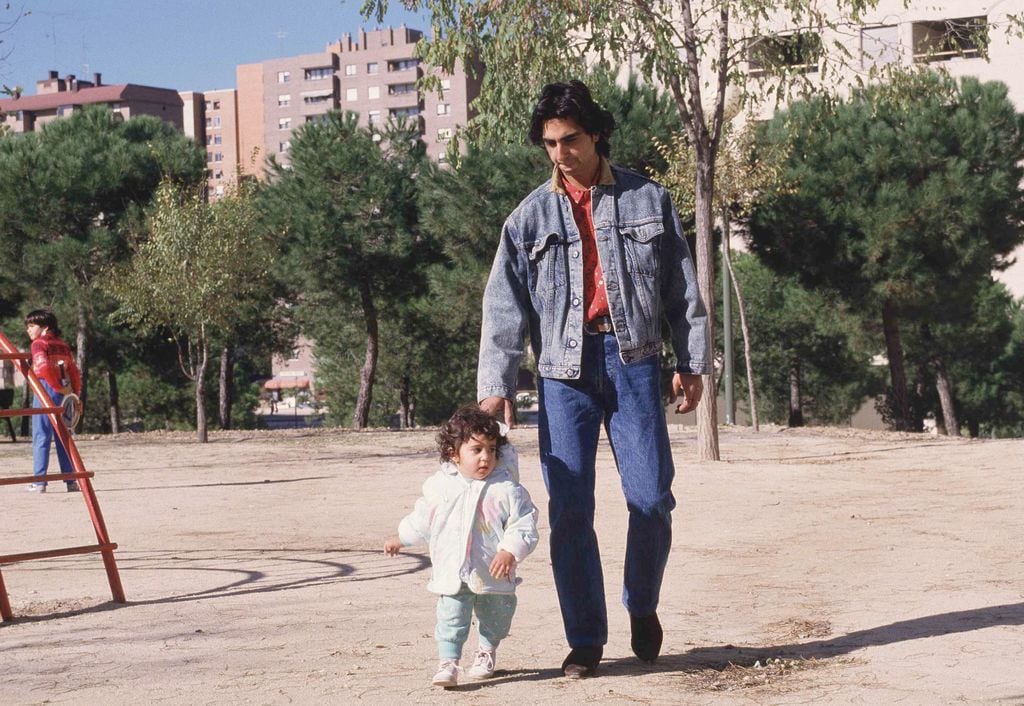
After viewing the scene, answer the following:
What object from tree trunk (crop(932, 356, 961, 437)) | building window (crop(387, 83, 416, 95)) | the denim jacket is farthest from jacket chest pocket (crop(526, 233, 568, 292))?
building window (crop(387, 83, 416, 95))

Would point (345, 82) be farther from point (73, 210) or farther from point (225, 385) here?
point (73, 210)

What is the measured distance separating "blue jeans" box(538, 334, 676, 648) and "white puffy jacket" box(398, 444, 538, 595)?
17cm

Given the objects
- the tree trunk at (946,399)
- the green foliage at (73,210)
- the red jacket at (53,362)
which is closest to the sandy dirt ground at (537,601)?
the red jacket at (53,362)

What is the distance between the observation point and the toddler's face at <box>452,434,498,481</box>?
4367 mm

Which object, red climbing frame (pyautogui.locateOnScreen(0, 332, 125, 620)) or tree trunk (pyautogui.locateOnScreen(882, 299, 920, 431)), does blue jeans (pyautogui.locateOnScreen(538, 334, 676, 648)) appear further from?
tree trunk (pyautogui.locateOnScreen(882, 299, 920, 431))

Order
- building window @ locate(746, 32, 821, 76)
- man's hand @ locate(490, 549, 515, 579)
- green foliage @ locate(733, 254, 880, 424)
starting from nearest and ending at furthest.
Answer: man's hand @ locate(490, 549, 515, 579), building window @ locate(746, 32, 821, 76), green foliage @ locate(733, 254, 880, 424)

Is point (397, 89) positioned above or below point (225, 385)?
above

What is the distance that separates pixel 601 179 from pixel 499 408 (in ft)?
2.79

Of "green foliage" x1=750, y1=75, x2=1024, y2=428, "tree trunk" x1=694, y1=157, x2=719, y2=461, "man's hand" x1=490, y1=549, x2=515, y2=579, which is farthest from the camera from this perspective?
"green foliage" x1=750, y1=75, x2=1024, y2=428

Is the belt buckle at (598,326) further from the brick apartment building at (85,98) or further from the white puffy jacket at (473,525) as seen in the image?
the brick apartment building at (85,98)

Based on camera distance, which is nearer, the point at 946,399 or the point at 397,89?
the point at 946,399

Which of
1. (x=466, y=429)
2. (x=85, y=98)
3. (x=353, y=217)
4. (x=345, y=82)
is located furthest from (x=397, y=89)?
(x=466, y=429)

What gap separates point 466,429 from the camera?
437 cm

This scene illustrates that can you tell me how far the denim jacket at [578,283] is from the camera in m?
4.55
